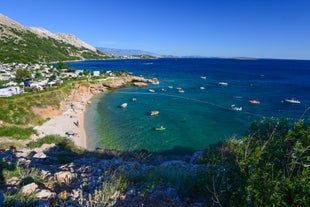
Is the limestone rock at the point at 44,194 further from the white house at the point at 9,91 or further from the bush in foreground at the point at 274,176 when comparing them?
the white house at the point at 9,91

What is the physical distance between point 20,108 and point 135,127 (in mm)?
15972

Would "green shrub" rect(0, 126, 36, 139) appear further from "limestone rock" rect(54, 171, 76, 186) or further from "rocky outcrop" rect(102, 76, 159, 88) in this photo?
"rocky outcrop" rect(102, 76, 159, 88)

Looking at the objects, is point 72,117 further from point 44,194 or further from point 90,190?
point 44,194

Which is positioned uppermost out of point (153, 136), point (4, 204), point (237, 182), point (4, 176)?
point (237, 182)

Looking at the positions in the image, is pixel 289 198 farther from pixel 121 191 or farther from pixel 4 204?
pixel 4 204

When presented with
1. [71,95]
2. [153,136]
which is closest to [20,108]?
[71,95]

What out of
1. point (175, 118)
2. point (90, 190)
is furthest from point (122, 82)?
point (90, 190)

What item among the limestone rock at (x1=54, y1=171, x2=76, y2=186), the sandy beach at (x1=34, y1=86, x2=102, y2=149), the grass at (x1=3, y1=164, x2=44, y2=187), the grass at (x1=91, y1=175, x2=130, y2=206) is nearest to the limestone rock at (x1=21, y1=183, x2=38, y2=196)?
the grass at (x1=3, y1=164, x2=44, y2=187)

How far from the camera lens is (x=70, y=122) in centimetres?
3066

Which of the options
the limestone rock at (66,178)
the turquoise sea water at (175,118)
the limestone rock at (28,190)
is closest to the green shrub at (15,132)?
the turquoise sea water at (175,118)

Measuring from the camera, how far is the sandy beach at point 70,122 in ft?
84.8

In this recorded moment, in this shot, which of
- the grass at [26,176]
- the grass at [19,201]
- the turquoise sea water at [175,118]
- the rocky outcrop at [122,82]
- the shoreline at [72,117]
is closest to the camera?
the grass at [19,201]

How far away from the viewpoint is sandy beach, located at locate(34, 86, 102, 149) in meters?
25.8

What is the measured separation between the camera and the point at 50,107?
3469cm
